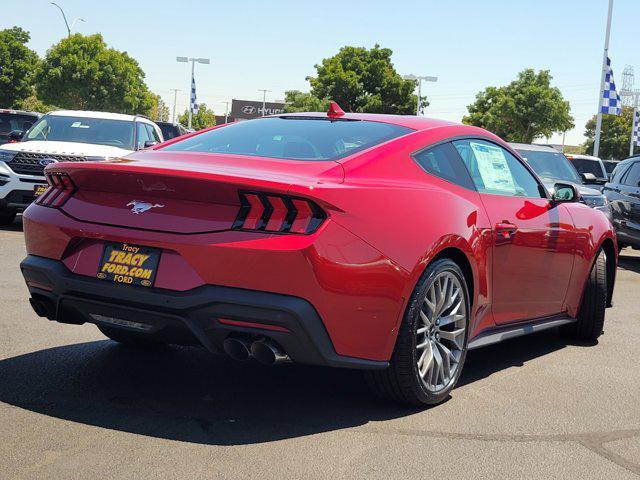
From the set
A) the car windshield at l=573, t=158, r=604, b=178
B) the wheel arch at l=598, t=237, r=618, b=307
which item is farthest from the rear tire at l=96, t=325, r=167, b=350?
the car windshield at l=573, t=158, r=604, b=178

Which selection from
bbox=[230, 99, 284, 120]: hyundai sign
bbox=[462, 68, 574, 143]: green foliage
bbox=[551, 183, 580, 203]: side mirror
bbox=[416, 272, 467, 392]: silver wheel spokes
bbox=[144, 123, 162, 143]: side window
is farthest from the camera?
bbox=[230, 99, 284, 120]: hyundai sign

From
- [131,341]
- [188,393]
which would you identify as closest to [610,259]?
[131,341]

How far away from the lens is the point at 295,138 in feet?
15.8

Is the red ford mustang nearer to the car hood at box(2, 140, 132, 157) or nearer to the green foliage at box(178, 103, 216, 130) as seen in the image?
the car hood at box(2, 140, 132, 157)

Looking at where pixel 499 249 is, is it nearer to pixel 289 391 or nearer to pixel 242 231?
pixel 289 391

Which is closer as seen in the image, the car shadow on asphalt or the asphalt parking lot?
the asphalt parking lot

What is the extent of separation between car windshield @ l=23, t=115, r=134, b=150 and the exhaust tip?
33.5 ft

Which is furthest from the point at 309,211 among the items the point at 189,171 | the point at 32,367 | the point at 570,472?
the point at 32,367

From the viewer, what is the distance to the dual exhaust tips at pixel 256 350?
3.92 metres

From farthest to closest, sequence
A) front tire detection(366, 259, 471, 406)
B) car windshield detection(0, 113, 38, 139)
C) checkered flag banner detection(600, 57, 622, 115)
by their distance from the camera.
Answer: checkered flag banner detection(600, 57, 622, 115) → car windshield detection(0, 113, 38, 139) → front tire detection(366, 259, 471, 406)

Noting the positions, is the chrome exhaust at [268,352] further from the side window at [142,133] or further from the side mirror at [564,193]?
the side window at [142,133]

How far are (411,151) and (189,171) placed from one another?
1273mm

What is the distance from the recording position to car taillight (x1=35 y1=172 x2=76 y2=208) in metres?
4.41

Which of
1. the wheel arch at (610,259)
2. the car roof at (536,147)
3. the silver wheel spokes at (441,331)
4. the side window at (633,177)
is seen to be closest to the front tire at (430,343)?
the silver wheel spokes at (441,331)
